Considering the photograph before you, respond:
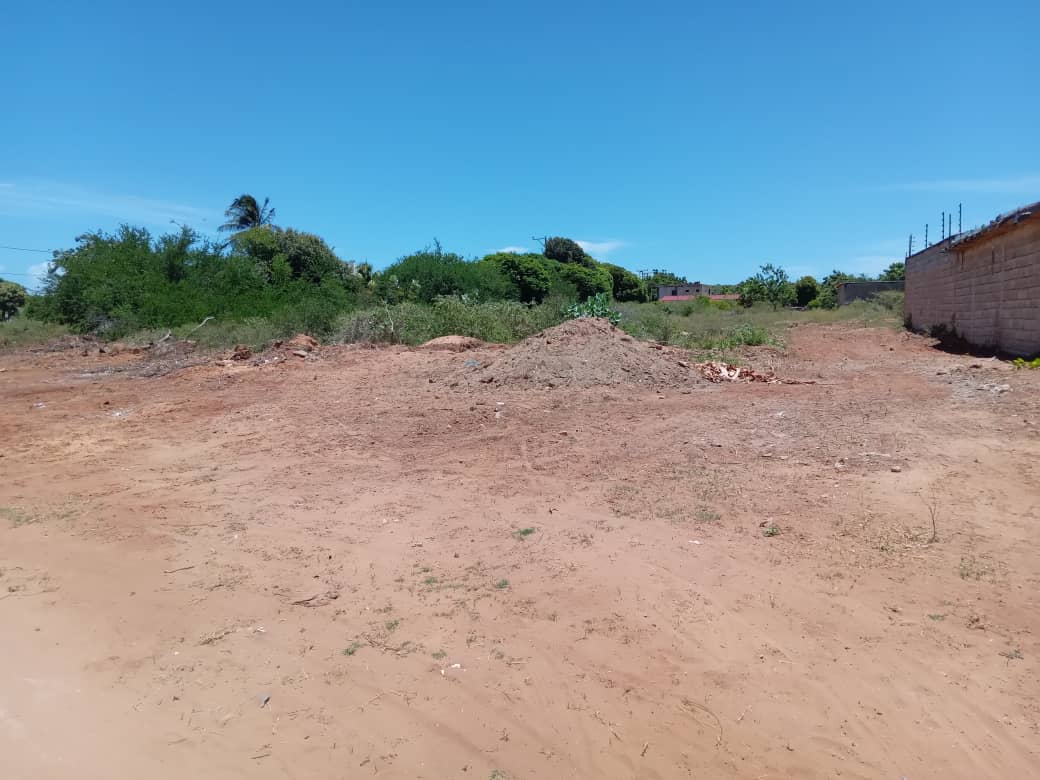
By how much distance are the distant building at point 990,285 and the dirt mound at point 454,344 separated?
35.7ft

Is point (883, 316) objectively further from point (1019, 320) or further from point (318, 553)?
point (318, 553)

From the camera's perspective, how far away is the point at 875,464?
624cm

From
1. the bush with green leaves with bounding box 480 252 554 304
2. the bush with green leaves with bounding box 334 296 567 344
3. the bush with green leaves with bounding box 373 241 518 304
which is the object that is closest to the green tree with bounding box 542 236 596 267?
the bush with green leaves with bounding box 480 252 554 304

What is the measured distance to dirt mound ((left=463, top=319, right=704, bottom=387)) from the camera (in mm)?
11125

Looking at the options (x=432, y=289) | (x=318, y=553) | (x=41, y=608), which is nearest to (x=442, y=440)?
(x=318, y=553)

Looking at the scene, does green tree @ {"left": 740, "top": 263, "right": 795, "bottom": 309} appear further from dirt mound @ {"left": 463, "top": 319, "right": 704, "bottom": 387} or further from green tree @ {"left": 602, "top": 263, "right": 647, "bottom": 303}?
dirt mound @ {"left": 463, "top": 319, "right": 704, "bottom": 387}

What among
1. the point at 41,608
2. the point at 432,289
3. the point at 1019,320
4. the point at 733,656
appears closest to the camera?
the point at 733,656

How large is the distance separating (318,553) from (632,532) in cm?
230

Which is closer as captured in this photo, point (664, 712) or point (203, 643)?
point (664, 712)

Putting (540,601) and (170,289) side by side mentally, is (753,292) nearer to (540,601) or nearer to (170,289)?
(170,289)

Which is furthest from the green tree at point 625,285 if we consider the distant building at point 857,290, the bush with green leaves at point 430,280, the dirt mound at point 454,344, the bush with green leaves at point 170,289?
the dirt mound at point 454,344

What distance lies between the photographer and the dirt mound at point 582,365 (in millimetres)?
11125

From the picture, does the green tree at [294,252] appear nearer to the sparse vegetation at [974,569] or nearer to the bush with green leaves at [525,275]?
the bush with green leaves at [525,275]

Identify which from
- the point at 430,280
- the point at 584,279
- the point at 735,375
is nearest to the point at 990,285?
the point at 735,375
